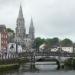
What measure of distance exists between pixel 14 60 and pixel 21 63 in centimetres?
476

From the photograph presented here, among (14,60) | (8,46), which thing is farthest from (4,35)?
(14,60)

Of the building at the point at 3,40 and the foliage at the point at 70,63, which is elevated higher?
the building at the point at 3,40

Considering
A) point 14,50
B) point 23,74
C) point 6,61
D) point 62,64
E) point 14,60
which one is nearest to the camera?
point 23,74

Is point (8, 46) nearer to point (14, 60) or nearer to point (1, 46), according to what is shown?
point (1, 46)

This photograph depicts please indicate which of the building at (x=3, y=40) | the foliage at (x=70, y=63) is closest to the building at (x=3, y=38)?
the building at (x=3, y=40)

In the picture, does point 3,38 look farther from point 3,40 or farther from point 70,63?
point 70,63

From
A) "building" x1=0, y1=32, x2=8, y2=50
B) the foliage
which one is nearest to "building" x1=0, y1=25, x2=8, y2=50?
"building" x1=0, y1=32, x2=8, y2=50

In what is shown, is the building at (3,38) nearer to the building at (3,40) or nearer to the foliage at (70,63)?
the building at (3,40)

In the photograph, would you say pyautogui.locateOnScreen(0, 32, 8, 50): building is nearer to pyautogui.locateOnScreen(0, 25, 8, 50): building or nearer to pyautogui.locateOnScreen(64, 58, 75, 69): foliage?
pyautogui.locateOnScreen(0, 25, 8, 50): building

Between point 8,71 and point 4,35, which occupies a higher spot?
point 4,35

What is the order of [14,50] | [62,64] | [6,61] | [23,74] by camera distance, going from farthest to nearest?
[14,50], [62,64], [6,61], [23,74]

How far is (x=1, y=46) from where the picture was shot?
522ft

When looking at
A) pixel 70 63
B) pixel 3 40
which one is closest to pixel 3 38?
pixel 3 40

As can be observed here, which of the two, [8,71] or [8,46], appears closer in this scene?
[8,71]
